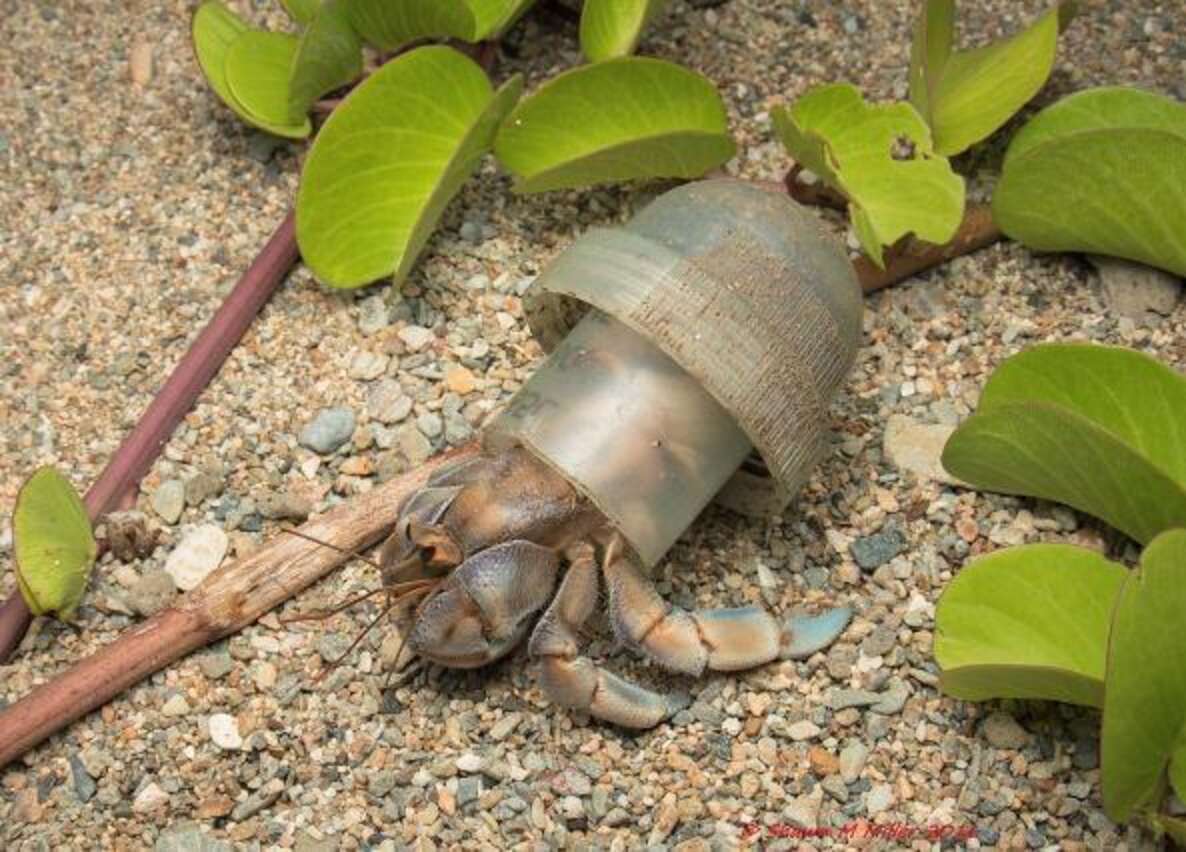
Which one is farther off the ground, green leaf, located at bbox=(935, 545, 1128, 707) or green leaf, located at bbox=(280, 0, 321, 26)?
green leaf, located at bbox=(935, 545, 1128, 707)

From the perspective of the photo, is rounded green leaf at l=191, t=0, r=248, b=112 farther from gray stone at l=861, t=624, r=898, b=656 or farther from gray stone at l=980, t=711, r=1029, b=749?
gray stone at l=980, t=711, r=1029, b=749

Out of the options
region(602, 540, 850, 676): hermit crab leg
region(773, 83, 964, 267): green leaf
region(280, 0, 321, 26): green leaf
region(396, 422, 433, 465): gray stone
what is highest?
region(773, 83, 964, 267): green leaf

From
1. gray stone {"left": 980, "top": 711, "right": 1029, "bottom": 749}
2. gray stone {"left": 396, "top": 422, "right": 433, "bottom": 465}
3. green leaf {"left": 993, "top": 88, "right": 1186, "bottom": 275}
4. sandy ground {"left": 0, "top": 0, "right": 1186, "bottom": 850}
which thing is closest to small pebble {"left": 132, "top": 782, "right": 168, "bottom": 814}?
sandy ground {"left": 0, "top": 0, "right": 1186, "bottom": 850}

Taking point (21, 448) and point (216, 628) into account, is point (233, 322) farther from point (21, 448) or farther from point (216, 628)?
point (216, 628)

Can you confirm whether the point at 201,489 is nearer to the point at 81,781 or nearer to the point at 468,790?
the point at 81,781

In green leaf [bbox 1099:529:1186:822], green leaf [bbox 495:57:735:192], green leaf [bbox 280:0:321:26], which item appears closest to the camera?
green leaf [bbox 1099:529:1186:822]

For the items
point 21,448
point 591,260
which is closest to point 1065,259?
point 591,260

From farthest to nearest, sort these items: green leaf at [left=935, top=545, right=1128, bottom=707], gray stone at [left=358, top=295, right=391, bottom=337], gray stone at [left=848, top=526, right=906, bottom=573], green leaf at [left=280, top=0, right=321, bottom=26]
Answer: green leaf at [left=280, top=0, right=321, bottom=26]
gray stone at [left=358, top=295, right=391, bottom=337]
gray stone at [left=848, top=526, right=906, bottom=573]
green leaf at [left=935, top=545, right=1128, bottom=707]

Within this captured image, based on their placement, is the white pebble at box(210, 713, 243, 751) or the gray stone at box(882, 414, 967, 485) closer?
the white pebble at box(210, 713, 243, 751)

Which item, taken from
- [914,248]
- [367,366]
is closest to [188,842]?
[367,366]
